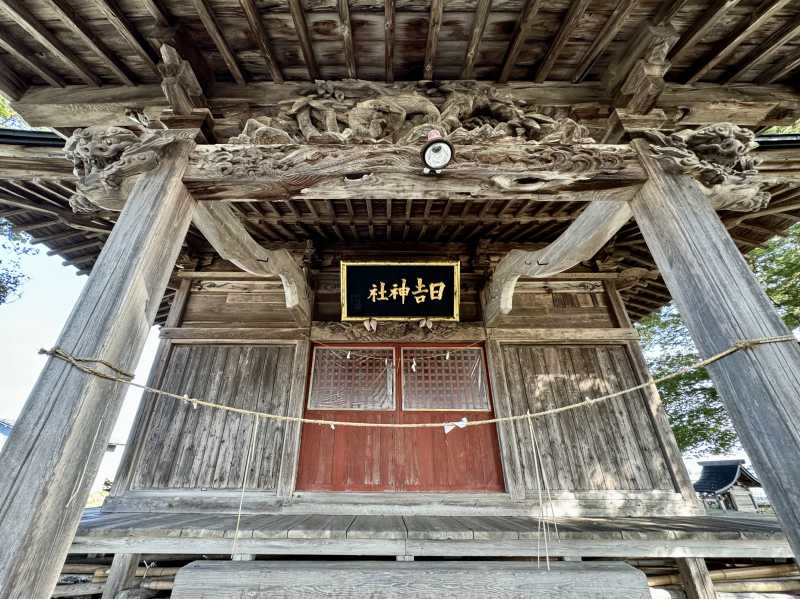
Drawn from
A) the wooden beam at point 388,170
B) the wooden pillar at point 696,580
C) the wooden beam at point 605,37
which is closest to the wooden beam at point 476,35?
the wooden beam at point 388,170

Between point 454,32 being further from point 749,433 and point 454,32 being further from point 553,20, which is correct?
point 749,433

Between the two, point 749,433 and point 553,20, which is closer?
point 749,433

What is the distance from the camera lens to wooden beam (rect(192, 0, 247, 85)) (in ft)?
9.55

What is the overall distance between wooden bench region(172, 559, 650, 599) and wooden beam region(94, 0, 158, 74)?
4229 mm

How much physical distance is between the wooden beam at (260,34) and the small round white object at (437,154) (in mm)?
1772

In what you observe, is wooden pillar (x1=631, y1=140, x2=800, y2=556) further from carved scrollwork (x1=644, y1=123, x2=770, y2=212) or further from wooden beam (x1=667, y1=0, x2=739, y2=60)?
wooden beam (x1=667, y1=0, x2=739, y2=60)

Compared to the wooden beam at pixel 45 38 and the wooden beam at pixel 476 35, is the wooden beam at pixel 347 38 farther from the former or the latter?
the wooden beam at pixel 45 38

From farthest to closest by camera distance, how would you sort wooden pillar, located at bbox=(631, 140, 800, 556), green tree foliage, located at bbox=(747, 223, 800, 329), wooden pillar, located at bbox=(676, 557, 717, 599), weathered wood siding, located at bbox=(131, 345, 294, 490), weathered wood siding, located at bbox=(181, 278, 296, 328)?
green tree foliage, located at bbox=(747, 223, 800, 329)
weathered wood siding, located at bbox=(181, 278, 296, 328)
weathered wood siding, located at bbox=(131, 345, 294, 490)
wooden pillar, located at bbox=(676, 557, 717, 599)
wooden pillar, located at bbox=(631, 140, 800, 556)

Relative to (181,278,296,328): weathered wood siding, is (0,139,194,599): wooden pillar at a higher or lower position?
lower

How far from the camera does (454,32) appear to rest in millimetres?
3270

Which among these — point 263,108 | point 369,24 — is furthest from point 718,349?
point 263,108

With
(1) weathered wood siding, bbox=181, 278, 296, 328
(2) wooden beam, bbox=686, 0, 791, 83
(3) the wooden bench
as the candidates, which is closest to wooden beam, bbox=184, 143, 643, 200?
(2) wooden beam, bbox=686, 0, 791, 83

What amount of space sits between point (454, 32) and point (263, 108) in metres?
2.05

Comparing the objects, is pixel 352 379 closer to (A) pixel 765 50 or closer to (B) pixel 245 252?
(B) pixel 245 252
